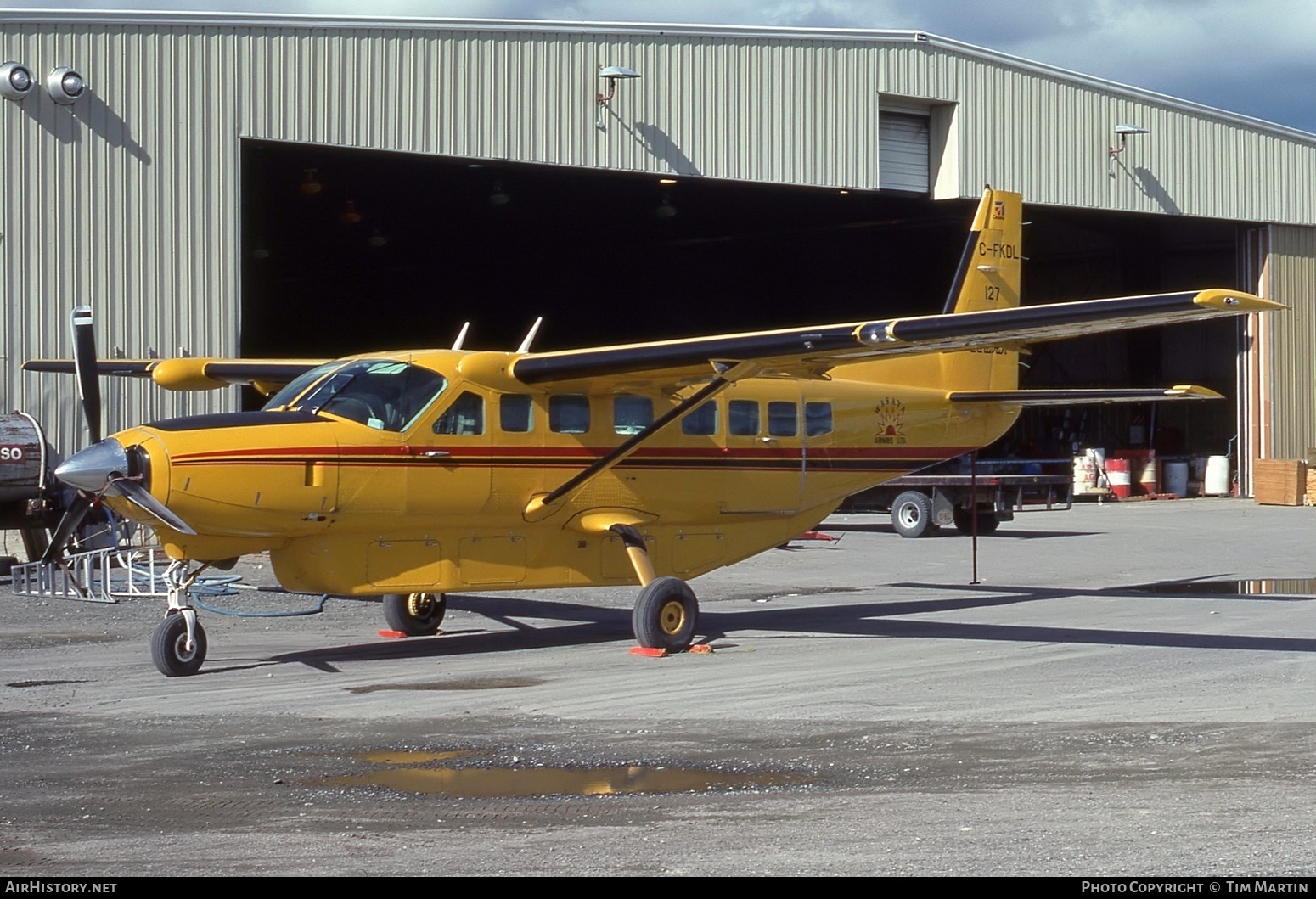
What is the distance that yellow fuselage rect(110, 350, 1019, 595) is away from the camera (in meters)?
11.3

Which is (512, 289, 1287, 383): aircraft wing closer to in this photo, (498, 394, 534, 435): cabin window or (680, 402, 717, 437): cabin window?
(498, 394, 534, 435): cabin window

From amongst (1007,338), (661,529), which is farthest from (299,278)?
(1007,338)

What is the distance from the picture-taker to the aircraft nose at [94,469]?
10680 millimetres

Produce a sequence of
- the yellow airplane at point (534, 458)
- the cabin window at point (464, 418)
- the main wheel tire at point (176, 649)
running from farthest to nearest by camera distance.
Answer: the cabin window at point (464, 418) < the main wheel tire at point (176, 649) < the yellow airplane at point (534, 458)

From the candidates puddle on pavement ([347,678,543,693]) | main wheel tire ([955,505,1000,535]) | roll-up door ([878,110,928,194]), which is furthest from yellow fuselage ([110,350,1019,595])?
roll-up door ([878,110,928,194])

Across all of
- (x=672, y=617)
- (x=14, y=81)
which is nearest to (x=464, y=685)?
(x=672, y=617)

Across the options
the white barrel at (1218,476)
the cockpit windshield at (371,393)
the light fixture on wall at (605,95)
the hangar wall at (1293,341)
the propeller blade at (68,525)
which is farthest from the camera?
the white barrel at (1218,476)

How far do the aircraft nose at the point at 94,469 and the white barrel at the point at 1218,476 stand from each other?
35760 mm

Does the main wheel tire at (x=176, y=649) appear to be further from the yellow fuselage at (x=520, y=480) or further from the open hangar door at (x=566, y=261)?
the open hangar door at (x=566, y=261)

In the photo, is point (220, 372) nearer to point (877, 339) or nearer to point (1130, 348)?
point (877, 339)

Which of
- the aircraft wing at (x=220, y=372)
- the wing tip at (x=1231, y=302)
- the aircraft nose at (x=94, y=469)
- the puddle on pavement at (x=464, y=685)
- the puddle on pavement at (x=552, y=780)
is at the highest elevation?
the wing tip at (x=1231, y=302)

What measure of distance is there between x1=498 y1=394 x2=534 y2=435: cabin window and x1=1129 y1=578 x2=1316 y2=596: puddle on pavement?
880cm

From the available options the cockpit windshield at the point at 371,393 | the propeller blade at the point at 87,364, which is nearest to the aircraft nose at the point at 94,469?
the cockpit windshield at the point at 371,393

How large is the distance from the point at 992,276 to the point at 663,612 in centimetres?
709
